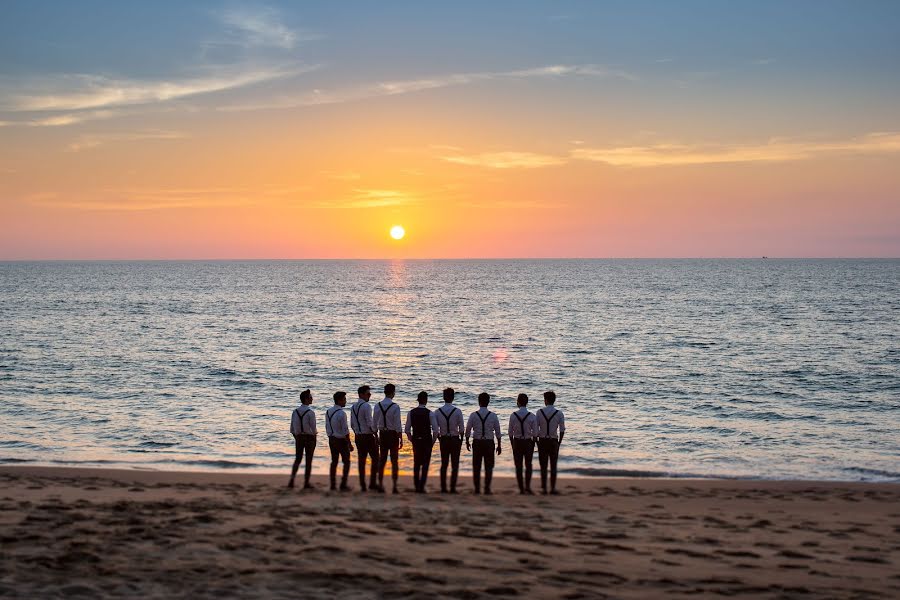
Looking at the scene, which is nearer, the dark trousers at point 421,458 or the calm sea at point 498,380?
the dark trousers at point 421,458

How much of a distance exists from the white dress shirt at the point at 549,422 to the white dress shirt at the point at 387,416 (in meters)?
2.86

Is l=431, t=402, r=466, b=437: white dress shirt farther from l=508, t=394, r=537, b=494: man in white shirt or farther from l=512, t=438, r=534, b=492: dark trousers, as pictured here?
l=512, t=438, r=534, b=492: dark trousers

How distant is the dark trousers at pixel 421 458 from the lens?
52.4ft

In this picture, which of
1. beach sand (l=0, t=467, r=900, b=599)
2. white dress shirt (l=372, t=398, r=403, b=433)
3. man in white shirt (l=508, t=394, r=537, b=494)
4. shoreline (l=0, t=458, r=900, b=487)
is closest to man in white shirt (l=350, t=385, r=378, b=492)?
white dress shirt (l=372, t=398, r=403, b=433)

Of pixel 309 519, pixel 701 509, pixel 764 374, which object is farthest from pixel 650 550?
pixel 764 374

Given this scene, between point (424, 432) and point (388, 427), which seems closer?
point (424, 432)

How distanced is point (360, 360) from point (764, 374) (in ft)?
73.6

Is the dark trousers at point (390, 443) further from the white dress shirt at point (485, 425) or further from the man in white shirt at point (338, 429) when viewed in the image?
the white dress shirt at point (485, 425)

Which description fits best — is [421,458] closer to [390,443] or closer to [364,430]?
[390,443]

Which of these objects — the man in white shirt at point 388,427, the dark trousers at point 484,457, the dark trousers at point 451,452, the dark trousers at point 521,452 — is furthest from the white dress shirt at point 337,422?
the dark trousers at point 521,452

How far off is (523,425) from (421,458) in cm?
220

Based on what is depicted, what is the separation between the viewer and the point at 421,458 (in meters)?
16.2

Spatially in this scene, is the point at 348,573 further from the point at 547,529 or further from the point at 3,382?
the point at 3,382

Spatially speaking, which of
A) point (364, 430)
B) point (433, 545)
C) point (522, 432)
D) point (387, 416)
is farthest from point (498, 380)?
point (433, 545)
